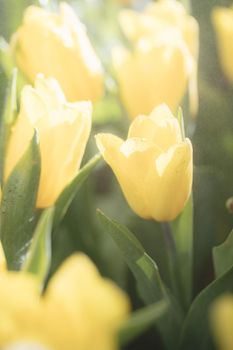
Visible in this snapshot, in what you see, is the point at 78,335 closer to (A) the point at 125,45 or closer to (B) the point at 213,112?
(B) the point at 213,112

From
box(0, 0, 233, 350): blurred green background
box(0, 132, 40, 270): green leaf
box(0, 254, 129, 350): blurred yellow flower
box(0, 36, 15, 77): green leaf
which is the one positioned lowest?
box(0, 0, 233, 350): blurred green background

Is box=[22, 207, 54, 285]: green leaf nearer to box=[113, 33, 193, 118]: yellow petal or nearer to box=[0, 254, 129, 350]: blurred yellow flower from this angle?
box=[0, 254, 129, 350]: blurred yellow flower

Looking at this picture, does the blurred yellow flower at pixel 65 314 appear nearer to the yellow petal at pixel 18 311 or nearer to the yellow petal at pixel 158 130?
the yellow petal at pixel 18 311

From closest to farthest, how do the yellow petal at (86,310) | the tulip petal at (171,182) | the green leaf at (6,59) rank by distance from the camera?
1. the yellow petal at (86,310)
2. the tulip petal at (171,182)
3. the green leaf at (6,59)

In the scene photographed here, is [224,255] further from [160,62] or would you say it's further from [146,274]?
[160,62]

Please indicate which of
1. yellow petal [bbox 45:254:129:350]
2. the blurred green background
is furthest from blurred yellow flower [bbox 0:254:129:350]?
the blurred green background

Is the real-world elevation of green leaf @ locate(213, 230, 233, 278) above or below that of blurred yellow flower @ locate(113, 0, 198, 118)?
below

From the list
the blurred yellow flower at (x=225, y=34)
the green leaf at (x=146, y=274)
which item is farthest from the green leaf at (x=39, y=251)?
the blurred yellow flower at (x=225, y=34)
